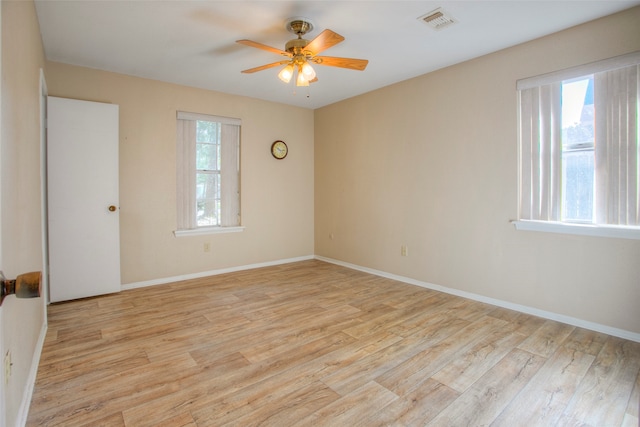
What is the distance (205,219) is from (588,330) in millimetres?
4378

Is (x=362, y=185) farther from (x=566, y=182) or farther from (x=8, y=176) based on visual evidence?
(x=8, y=176)

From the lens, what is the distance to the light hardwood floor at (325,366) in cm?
180

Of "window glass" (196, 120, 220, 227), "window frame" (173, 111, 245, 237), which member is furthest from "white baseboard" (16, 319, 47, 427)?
"window glass" (196, 120, 220, 227)

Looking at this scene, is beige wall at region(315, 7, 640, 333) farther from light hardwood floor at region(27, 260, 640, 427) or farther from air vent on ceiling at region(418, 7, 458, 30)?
air vent on ceiling at region(418, 7, 458, 30)

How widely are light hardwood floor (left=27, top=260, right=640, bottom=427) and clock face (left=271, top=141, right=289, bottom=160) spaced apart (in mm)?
2515

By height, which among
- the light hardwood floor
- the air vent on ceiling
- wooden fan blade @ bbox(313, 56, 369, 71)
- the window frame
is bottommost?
the light hardwood floor

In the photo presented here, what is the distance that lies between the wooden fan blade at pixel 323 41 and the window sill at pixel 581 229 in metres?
2.37

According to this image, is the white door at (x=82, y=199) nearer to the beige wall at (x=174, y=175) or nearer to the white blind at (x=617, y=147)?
the beige wall at (x=174, y=175)

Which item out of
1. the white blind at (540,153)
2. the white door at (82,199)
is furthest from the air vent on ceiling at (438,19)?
the white door at (82,199)

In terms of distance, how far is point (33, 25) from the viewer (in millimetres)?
2451

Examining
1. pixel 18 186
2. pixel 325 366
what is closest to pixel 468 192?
pixel 325 366

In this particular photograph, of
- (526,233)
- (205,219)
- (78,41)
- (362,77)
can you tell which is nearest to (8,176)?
(78,41)

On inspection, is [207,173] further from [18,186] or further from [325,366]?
[325,366]

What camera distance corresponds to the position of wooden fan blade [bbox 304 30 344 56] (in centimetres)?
239
